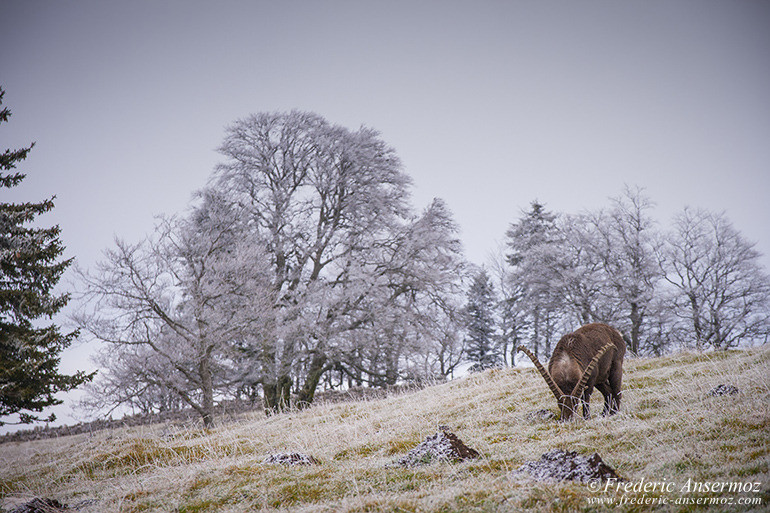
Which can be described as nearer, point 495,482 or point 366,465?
point 495,482

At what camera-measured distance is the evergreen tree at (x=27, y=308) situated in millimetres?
13641

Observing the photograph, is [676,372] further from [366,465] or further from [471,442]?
[366,465]

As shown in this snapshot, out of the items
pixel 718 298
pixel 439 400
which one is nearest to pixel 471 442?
pixel 439 400

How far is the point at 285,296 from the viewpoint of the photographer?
17359 mm

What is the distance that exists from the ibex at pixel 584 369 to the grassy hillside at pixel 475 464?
345 mm

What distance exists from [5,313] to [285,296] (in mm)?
9891

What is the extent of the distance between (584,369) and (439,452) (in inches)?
126

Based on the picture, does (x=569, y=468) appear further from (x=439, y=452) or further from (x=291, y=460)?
(x=291, y=460)

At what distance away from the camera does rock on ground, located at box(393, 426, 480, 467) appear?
4145 mm

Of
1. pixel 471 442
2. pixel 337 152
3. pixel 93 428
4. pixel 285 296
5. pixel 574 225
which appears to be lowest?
pixel 93 428

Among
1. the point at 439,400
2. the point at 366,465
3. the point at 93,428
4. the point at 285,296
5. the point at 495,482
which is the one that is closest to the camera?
the point at 495,482

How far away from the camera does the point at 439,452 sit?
4.21 m

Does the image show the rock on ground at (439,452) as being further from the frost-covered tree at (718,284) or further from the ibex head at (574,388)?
the frost-covered tree at (718,284)

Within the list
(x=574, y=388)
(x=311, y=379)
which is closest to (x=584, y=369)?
(x=574, y=388)
